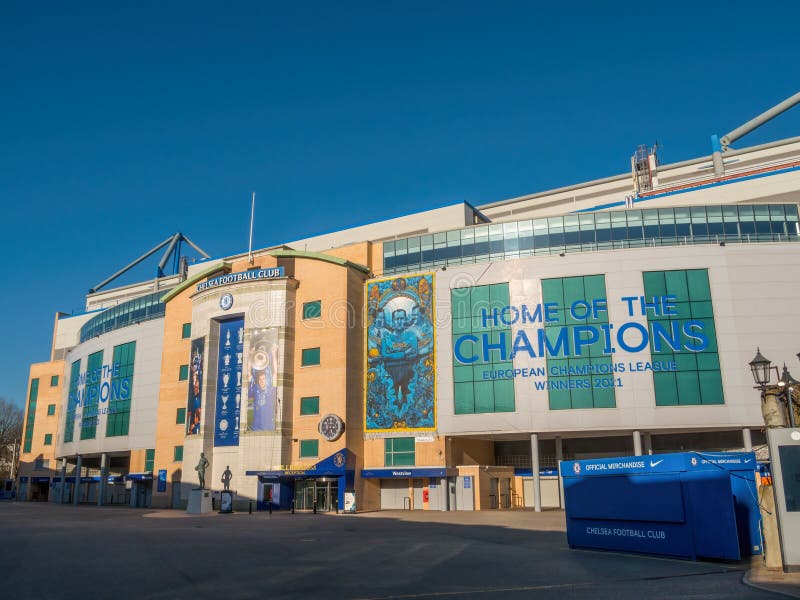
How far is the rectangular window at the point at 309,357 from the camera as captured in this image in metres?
61.8

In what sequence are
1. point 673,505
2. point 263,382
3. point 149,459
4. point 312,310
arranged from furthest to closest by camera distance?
point 149,459
point 312,310
point 263,382
point 673,505

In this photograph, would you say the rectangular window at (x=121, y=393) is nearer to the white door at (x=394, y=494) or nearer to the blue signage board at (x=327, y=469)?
the blue signage board at (x=327, y=469)

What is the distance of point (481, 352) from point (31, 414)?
78.8 m

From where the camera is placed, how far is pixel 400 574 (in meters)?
17.6

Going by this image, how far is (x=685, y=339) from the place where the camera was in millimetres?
54406

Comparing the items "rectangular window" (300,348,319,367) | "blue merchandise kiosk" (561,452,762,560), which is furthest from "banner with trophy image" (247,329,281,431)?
"blue merchandise kiosk" (561,452,762,560)

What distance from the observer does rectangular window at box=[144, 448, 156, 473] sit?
7506cm

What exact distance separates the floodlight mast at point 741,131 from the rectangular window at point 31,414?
3876 inches

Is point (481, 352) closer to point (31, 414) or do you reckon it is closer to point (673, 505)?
point (673, 505)

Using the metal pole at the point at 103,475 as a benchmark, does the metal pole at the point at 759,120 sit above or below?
above

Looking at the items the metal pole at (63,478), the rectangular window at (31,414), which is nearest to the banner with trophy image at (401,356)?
the metal pole at (63,478)

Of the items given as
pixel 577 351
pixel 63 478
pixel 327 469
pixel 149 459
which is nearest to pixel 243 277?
pixel 327 469

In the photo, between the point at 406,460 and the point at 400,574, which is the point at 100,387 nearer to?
the point at 406,460

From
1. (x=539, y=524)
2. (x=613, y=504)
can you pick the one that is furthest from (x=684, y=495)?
(x=539, y=524)
